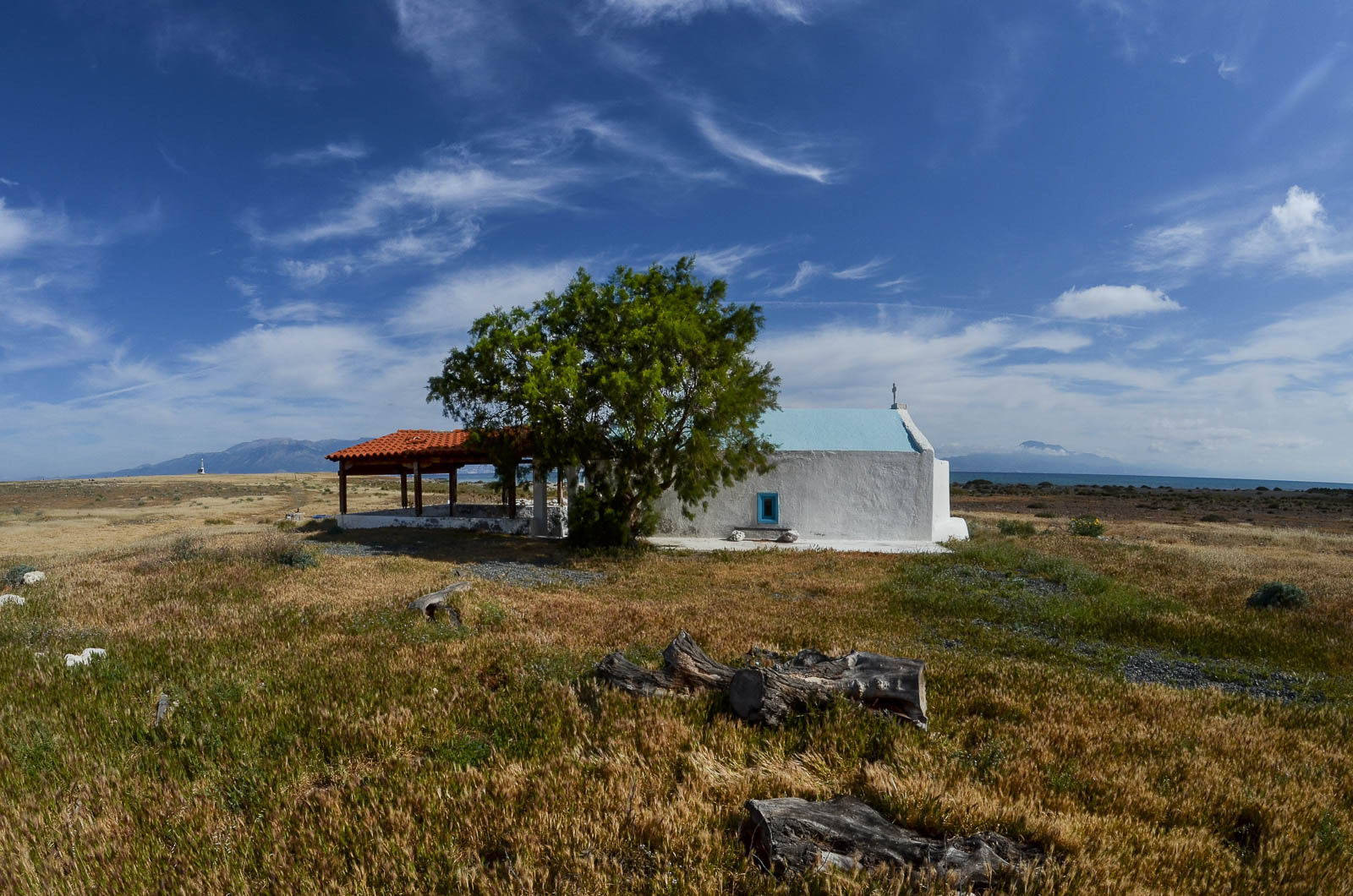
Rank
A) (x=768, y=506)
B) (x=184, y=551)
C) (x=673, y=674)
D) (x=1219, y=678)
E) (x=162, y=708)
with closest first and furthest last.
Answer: (x=162, y=708), (x=673, y=674), (x=1219, y=678), (x=184, y=551), (x=768, y=506)

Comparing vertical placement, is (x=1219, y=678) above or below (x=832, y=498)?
below

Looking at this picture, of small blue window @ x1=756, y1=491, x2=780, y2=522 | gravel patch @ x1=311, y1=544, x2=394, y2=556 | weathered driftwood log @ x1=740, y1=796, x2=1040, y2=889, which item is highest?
small blue window @ x1=756, y1=491, x2=780, y2=522

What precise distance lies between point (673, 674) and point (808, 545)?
18.4 metres

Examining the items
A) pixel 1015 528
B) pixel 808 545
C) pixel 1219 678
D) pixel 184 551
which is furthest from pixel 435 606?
pixel 1015 528

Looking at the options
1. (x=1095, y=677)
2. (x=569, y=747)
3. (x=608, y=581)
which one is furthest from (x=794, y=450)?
(x=569, y=747)

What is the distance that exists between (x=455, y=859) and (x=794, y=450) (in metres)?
23.7

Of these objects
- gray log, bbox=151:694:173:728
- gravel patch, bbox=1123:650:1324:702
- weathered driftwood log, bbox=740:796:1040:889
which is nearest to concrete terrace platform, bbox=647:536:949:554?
gravel patch, bbox=1123:650:1324:702

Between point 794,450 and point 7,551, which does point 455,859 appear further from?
point 7,551

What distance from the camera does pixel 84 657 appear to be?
7.36 meters

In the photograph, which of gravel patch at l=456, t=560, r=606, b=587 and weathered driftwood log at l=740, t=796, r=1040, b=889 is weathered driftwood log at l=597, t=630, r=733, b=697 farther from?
gravel patch at l=456, t=560, r=606, b=587

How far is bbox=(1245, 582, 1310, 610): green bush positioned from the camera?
42.1ft

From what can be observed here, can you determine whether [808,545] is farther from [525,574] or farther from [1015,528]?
[1015,528]

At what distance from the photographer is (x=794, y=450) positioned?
26203mm

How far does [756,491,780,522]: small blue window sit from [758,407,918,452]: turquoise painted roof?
1945mm
